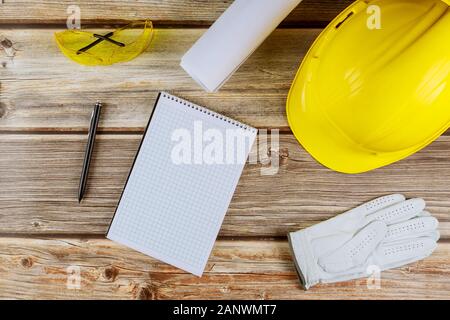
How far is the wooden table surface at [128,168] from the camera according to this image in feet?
2.63

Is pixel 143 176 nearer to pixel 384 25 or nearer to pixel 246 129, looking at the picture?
pixel 246 129

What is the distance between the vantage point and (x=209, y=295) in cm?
82

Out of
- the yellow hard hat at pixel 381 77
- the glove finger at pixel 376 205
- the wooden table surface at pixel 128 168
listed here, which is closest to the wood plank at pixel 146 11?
the wooden table surface at pixel 128 168

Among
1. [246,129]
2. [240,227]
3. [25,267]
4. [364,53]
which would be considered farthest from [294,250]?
[25,267]

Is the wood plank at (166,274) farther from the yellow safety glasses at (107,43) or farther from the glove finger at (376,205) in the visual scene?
the yellow safety glasses at (107,43)

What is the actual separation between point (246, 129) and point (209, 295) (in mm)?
→ 279

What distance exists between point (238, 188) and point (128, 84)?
0.80ft

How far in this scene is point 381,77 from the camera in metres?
0.62

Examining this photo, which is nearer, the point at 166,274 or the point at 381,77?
the point at 381,77

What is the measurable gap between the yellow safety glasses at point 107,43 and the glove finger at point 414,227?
19.7 inches

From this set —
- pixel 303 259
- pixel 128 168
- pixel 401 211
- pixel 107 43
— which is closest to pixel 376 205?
pixel 401 211

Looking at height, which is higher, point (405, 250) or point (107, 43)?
point (107, 43)

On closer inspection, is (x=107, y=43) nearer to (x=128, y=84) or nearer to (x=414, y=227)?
(x=128, y=84)

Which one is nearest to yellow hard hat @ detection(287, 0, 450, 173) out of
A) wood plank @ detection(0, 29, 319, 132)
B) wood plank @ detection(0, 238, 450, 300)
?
wood plank @ detection(0, 29, 319, 132)
